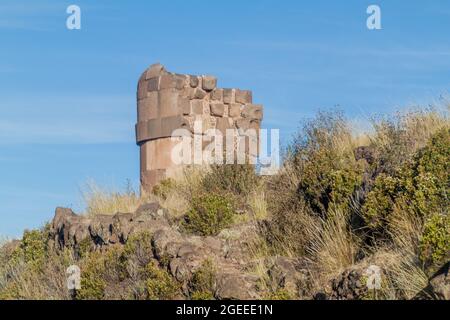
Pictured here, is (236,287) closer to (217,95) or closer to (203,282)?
(203,282)

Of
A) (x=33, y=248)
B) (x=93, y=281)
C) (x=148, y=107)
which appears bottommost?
(x=93, y=281)

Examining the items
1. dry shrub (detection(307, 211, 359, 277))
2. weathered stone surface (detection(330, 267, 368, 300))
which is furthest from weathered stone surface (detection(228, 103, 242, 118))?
weathered stone surface (detection(330, 267, 368, 300))

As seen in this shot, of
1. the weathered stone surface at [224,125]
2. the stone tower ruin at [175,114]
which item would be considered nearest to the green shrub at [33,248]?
→ the stone tower ruin at [175,114]

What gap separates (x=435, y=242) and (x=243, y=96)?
13164 millimetres

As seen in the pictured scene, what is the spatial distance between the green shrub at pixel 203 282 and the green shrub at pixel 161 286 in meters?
0.26

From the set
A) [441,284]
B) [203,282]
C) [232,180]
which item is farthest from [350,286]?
[232,180]

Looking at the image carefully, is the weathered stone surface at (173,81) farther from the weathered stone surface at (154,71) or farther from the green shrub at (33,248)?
the green shrub at (33,248)

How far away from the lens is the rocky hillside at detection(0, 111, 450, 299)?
9648 mm

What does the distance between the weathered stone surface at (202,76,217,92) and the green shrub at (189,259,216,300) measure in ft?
34.2

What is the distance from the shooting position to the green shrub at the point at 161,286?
1063 centimetres

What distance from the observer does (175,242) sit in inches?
461

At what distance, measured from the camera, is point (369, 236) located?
1076cm
